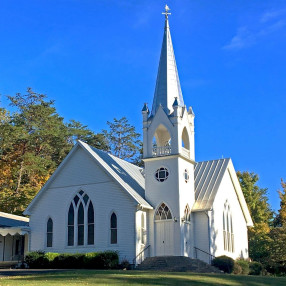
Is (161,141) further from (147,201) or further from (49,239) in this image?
(49,239)

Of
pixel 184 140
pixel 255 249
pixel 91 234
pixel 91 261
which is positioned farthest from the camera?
pixel 255 249

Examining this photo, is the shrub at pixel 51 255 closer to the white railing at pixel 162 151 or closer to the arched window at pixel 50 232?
the arched window at pixel 50 232

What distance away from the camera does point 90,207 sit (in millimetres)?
35125

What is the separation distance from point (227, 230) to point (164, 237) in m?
6.67

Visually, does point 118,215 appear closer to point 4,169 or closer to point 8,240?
point 8,240

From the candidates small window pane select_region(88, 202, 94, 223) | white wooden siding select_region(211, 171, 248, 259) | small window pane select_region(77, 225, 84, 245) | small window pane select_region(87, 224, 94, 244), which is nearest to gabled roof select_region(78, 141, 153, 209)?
small window pane select_region(88, 202, 94, 223)

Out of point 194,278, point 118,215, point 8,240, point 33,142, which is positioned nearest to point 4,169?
point 33,142

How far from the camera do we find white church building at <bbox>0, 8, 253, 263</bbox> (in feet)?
111

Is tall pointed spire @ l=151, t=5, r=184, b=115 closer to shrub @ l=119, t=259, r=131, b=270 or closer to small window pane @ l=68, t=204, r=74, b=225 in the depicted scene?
small window pane @ l=68, t=204, r=74, b=225

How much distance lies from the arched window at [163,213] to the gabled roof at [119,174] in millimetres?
811

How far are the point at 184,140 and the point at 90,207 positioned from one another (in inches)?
329

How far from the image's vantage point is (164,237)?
113ft

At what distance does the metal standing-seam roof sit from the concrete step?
431 cm

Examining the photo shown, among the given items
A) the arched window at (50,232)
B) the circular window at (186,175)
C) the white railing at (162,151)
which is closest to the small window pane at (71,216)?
the arched window at (50,232)
